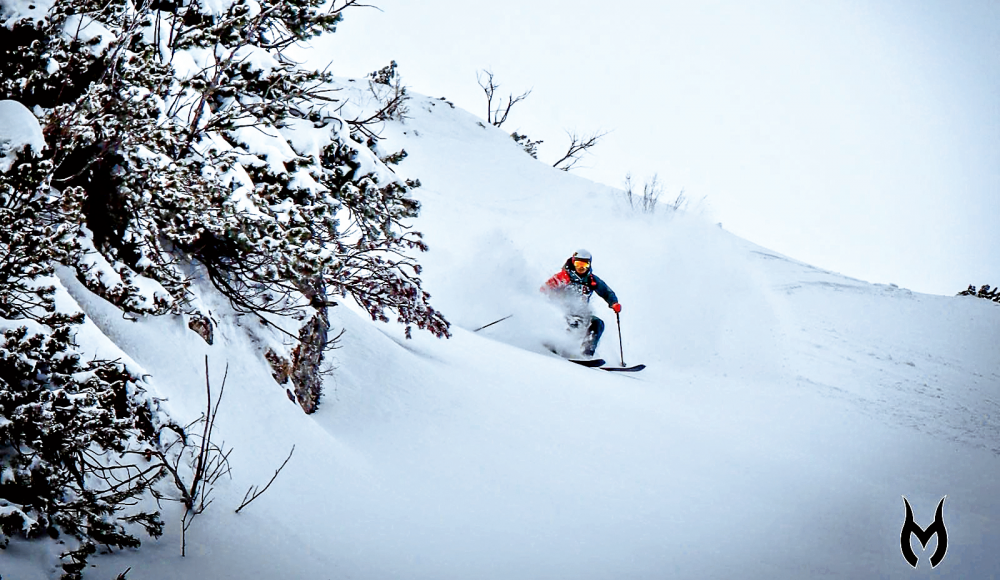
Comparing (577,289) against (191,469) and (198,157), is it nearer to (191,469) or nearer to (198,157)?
(198,157)

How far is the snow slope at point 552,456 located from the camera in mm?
3391

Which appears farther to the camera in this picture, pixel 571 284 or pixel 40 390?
pixel 571 284

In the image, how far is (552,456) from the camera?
5.07 meters

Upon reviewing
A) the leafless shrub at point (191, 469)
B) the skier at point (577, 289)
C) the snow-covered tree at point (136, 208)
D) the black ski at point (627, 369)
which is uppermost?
the skier at point (577, 289)

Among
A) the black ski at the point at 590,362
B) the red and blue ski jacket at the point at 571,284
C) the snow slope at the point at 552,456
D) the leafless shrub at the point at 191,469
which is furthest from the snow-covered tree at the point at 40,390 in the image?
the red and blue ski jacket at the point at 571,284

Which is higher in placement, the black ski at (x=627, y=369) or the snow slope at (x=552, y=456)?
the black ski at (x=627, y=369)

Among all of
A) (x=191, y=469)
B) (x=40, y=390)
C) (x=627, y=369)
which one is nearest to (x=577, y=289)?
(x=627, y=369)

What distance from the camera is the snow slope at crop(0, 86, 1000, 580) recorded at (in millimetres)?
3391

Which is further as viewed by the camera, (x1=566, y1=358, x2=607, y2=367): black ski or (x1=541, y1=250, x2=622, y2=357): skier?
(x1=541, y1=250, x2=622, y2=357): skier

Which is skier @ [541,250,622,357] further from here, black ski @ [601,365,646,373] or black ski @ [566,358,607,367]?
black ski @ [601,365,646,373]

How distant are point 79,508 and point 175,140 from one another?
6.26 feet

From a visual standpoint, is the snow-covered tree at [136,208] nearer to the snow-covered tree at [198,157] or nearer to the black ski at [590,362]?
the snow-covered tree at [198,157]

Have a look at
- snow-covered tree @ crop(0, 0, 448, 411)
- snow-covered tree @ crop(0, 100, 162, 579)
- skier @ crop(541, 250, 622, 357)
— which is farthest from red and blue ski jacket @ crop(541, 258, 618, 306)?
snow-covered tree @ crop(0, 100, 162, 579)

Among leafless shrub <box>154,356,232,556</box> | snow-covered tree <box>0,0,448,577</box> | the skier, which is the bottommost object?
leafless shrub <box>154,356,232,556</box>
